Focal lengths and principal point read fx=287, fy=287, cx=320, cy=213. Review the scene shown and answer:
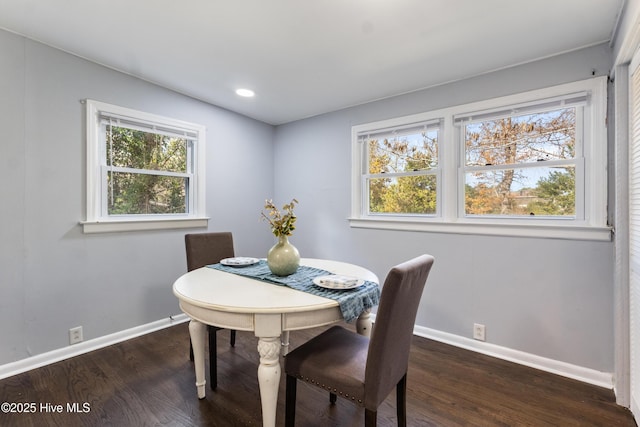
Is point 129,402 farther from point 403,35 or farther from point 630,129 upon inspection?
point 630,129

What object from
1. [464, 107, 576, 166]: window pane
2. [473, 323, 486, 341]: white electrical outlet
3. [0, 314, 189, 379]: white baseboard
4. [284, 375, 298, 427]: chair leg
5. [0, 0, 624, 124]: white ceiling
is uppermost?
[0, 0, 624, 124]: white ceiling

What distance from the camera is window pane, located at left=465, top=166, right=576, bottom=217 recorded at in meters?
2.13

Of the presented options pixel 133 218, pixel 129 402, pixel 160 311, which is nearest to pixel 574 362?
pixel 129 402

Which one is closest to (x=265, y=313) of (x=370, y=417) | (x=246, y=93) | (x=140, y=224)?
(x=370, y=417)

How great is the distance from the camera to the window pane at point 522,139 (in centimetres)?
212

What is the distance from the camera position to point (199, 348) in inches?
67.5

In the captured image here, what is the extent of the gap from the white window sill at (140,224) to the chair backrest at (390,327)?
2.32 metres

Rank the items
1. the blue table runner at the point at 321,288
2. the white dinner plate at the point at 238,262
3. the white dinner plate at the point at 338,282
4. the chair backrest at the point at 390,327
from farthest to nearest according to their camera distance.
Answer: the white dinner plate at the point at 238,262 < the white dinner plate at the point at 338,282 < the blue table runner at the point at 321,288 < the chair backrest at the point at 390,327

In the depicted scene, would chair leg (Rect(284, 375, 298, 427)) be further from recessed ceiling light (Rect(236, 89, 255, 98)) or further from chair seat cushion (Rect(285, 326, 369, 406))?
recessed ceiling light (Rect(236, 89, 255, 98))

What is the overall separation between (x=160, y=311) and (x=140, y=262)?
1.71 feet

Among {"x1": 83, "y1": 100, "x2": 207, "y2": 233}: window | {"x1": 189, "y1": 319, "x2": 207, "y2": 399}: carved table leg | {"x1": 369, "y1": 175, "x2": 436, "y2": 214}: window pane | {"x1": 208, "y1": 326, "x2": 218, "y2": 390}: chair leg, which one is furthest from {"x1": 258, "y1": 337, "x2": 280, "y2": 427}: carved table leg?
{"x1": 369, "y1": 175, "x2": 436, "y2": 214}: window pane

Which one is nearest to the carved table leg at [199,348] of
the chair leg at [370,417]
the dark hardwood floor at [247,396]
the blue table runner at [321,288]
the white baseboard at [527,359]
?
the dark hardwood floor at [247,396]

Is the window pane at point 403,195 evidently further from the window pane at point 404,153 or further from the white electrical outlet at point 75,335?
the white electrical outlet at point 75,335

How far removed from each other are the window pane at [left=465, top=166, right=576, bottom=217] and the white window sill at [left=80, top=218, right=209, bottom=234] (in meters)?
2.64
